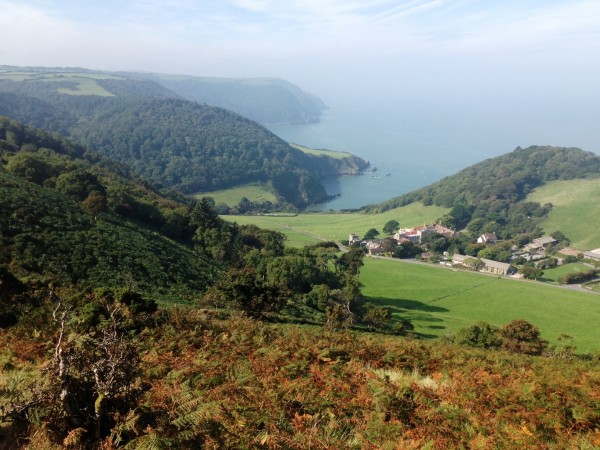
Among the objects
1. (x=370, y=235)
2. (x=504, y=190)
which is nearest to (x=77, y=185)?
(x=370, y=235)

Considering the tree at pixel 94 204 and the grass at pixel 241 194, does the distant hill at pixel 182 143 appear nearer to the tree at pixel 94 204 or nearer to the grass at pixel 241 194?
the grass at pixel 241 194

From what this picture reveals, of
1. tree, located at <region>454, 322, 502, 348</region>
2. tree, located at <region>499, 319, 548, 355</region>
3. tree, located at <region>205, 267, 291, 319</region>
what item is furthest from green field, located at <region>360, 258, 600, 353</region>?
tree, located at <region>205, 267, 291, 319</region>

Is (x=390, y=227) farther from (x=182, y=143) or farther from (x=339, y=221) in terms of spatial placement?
(x=182, y=143)

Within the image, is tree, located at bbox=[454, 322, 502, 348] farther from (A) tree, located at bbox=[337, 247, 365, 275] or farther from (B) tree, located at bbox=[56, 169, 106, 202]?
(B) tree, located at bbox=[56, 169, 106, 202]

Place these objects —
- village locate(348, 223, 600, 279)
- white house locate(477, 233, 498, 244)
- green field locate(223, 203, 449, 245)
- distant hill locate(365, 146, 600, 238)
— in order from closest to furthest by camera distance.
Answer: village locate(348, 223, 600, 279) < green field locate(223, 203, 449, 245) < white house locate(477, 233, 498, 244) < distant hill locate(365, 146, 600, 238)

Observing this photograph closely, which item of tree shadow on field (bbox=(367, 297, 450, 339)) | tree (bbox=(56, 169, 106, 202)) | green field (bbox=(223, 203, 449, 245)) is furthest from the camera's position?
green field (bbox=(223, 203, 449, 245))

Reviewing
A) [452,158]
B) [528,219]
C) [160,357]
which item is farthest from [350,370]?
[452,158]

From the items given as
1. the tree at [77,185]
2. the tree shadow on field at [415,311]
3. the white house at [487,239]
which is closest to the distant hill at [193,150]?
the white house at [487,239]
